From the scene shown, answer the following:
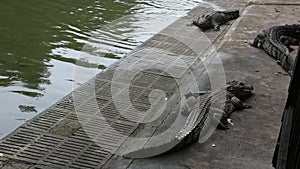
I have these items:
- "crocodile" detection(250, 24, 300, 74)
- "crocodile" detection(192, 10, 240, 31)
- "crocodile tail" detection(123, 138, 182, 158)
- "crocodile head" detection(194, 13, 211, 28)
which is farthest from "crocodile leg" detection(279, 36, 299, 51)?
"crocodile tail" detection(123, 138, 182, 158)

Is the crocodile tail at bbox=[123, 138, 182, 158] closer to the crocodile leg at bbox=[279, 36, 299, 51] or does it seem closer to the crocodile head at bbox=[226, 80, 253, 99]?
the crocodile head at bbox=[226, 80, 253, 99]

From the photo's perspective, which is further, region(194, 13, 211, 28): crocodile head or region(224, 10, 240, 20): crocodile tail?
region(224, 10, 240, 20): crocodile tail

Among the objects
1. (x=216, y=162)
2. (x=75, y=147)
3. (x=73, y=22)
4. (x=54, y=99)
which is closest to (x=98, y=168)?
(x=75, y=147)

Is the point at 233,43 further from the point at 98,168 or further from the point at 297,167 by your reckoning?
the point at 297,167

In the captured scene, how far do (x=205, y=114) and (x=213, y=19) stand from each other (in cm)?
455

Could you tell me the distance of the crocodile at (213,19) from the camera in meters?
8.67

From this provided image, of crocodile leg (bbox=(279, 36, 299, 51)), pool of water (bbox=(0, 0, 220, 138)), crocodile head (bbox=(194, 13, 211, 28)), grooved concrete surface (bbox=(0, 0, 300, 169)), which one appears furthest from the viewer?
crocodile head (bbox=(194, 13, 211, 28))

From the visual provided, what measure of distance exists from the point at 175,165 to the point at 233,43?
13.4 feet

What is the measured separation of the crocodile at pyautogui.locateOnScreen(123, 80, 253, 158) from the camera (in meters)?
3.91

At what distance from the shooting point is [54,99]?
199 inches

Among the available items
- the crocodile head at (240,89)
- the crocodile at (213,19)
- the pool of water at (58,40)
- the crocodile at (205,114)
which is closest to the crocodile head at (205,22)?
the crocodile at (213,19)

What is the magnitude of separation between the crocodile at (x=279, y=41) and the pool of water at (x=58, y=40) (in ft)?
6.11

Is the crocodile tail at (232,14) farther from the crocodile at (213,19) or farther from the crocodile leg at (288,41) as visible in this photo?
the crocodile leg at (288,41)

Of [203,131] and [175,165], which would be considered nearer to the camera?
[175,165]
